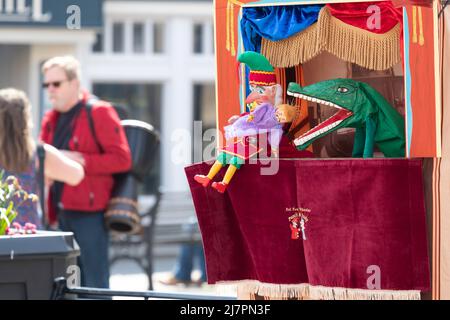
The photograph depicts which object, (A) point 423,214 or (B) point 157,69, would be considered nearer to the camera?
(A) point 423,214

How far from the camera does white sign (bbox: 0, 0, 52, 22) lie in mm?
11195

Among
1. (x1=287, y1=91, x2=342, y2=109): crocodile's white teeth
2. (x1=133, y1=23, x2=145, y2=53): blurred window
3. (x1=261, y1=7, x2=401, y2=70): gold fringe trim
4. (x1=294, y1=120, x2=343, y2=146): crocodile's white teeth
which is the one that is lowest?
(x1=294, y1=120, x2=343, y2=146): crocodile's white teeth

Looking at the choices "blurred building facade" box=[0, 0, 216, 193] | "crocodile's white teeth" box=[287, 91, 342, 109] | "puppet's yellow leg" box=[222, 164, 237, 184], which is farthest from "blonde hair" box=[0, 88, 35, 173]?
"blurred building facade" box=[0, 0, 216, 193]

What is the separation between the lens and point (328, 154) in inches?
177

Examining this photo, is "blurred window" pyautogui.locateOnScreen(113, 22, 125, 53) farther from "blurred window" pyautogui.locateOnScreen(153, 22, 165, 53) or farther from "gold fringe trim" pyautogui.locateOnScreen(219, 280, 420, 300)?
"gold fringe trim" pyautogui.locateOnScreen(219, 280, 420, 300)

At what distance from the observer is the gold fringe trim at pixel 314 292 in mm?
4020

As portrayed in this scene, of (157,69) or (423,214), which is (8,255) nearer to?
(423,214)

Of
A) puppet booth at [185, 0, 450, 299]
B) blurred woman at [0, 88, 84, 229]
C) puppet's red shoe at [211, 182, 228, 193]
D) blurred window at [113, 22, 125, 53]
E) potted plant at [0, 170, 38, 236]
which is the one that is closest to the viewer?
puppet booth at [185, 0, 450, 299]

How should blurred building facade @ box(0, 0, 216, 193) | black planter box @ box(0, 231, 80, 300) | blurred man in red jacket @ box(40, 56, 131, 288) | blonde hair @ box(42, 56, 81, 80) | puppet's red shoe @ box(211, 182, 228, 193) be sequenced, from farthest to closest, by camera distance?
blurred building facade @ box(0, 0, 216, 193) → blonde hair @ box(42, 56, 81, 80) → blurred man in red jacket @ box(40, 56, 131, 288) → black planter box @ box(0, 231, 80, 300) → puppet's red shoe @ box(211, 182, 228, 193)

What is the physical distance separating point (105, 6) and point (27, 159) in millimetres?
7945

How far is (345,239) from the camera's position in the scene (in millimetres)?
4082

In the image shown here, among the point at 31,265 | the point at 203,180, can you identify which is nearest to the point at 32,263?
the point at 31,265

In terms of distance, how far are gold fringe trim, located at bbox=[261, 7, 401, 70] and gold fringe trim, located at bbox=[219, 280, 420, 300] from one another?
870mm
